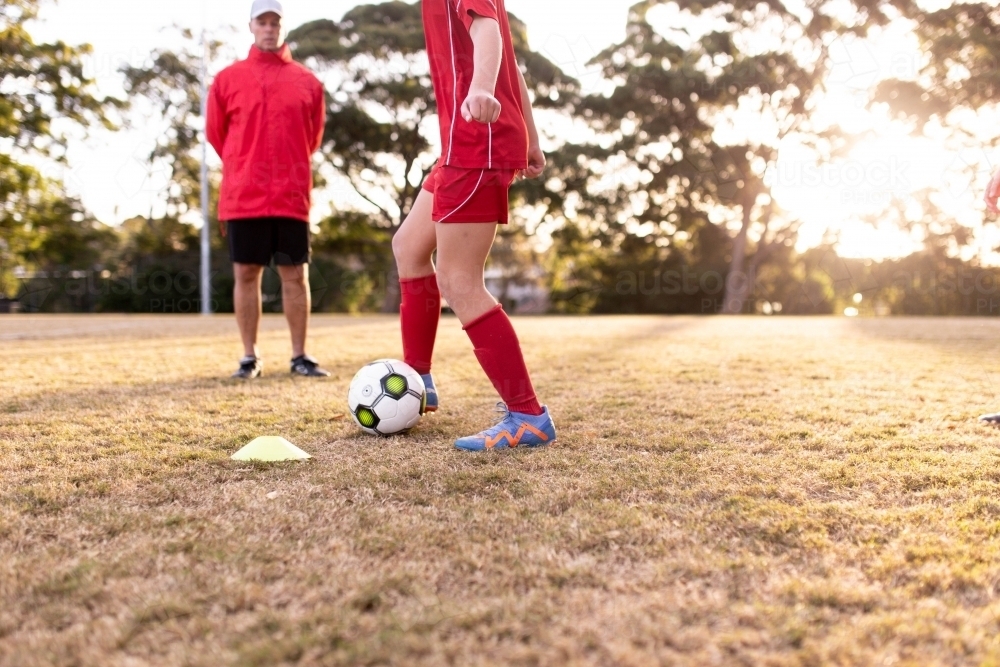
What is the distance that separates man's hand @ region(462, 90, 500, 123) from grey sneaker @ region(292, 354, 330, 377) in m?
2.29

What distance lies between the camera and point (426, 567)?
1324mm

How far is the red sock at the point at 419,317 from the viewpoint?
2793mm

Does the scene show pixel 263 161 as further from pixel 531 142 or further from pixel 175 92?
pixel 175 92

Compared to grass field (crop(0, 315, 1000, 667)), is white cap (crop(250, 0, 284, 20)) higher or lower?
higher

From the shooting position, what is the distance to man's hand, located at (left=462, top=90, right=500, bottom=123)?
2102 mm

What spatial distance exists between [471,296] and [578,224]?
19.7 meters

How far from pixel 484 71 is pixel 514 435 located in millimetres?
1089

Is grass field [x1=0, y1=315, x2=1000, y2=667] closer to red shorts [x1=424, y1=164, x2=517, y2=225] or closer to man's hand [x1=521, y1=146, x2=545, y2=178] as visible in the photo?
red shorts [x1=424, y1=164, x2=517, y2=225]

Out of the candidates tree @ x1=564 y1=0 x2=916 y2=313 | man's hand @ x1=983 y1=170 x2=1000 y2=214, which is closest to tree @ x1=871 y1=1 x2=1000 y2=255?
tree @ x1=564 y1=0 x2=916 y2=313

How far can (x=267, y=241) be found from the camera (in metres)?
3.99

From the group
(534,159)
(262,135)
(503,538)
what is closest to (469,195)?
(534,159)

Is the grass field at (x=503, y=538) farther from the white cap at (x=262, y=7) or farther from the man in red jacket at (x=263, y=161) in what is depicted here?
the white cap at (x=262, y=7)

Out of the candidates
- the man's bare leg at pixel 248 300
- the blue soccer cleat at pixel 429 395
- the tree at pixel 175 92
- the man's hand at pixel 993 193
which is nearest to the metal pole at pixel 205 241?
the tree at pixel 175 92

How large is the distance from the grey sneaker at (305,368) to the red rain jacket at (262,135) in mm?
777
